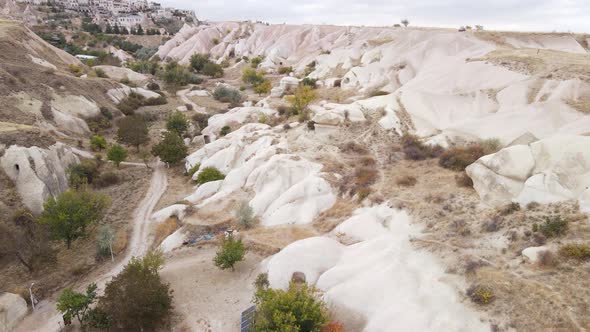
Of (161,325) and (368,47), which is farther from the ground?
(368,47)

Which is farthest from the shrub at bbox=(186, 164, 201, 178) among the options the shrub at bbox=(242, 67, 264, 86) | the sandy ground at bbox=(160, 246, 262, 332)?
the shrub at bbox=(242, 67, 264, 86)

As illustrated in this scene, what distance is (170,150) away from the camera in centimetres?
3450

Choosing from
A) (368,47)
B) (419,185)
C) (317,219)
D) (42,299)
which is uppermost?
(368,47)

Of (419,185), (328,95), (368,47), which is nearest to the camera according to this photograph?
(419,185)

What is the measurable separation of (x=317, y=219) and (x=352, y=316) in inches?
322

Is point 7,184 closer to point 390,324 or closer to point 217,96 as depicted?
point 390,324

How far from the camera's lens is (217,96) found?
62875mm

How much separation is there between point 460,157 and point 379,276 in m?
11.7

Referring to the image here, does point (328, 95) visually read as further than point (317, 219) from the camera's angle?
Yes

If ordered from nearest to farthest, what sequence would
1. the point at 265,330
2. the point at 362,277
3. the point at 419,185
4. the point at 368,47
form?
the point at 265,330 < the point at 362,277 < the point at 419,185 < the point at 368,47

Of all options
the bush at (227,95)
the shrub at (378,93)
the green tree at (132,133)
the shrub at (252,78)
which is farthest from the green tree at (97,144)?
the shrub at (252,78)

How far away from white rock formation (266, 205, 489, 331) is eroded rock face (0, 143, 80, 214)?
18260 millimetres

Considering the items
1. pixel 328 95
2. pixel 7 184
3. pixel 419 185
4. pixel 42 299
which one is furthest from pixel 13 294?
pixel 328 95

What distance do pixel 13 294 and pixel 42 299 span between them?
4.19 ft
